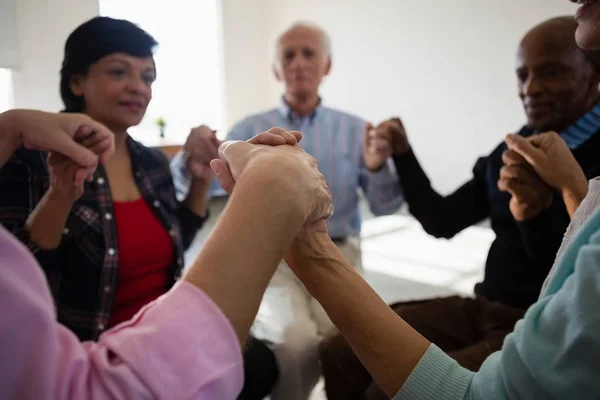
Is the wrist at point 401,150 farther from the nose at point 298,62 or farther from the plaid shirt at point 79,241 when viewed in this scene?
the plaid shirt at point 79,241

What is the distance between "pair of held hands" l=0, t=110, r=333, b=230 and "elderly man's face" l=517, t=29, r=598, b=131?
1.88 feet

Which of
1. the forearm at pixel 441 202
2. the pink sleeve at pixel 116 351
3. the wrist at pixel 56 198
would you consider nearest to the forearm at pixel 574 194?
the forearm at pixel 441 202

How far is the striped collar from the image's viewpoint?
2.80ft

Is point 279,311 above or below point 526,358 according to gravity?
below

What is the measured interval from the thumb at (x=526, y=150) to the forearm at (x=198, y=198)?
1.81ft

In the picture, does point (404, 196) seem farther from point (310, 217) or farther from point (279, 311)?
point (310, 217)

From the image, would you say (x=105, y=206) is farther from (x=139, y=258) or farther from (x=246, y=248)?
(x=246, y=248)

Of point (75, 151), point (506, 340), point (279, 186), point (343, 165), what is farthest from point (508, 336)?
point (343, 165)

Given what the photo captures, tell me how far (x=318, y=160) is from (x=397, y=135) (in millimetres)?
182

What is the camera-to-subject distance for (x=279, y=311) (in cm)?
96

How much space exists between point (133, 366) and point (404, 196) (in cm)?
92

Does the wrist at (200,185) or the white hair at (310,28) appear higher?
the white hair at (310,28)

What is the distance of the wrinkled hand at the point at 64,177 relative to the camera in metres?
0.66

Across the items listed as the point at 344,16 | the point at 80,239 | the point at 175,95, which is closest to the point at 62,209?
the point at 80,239
